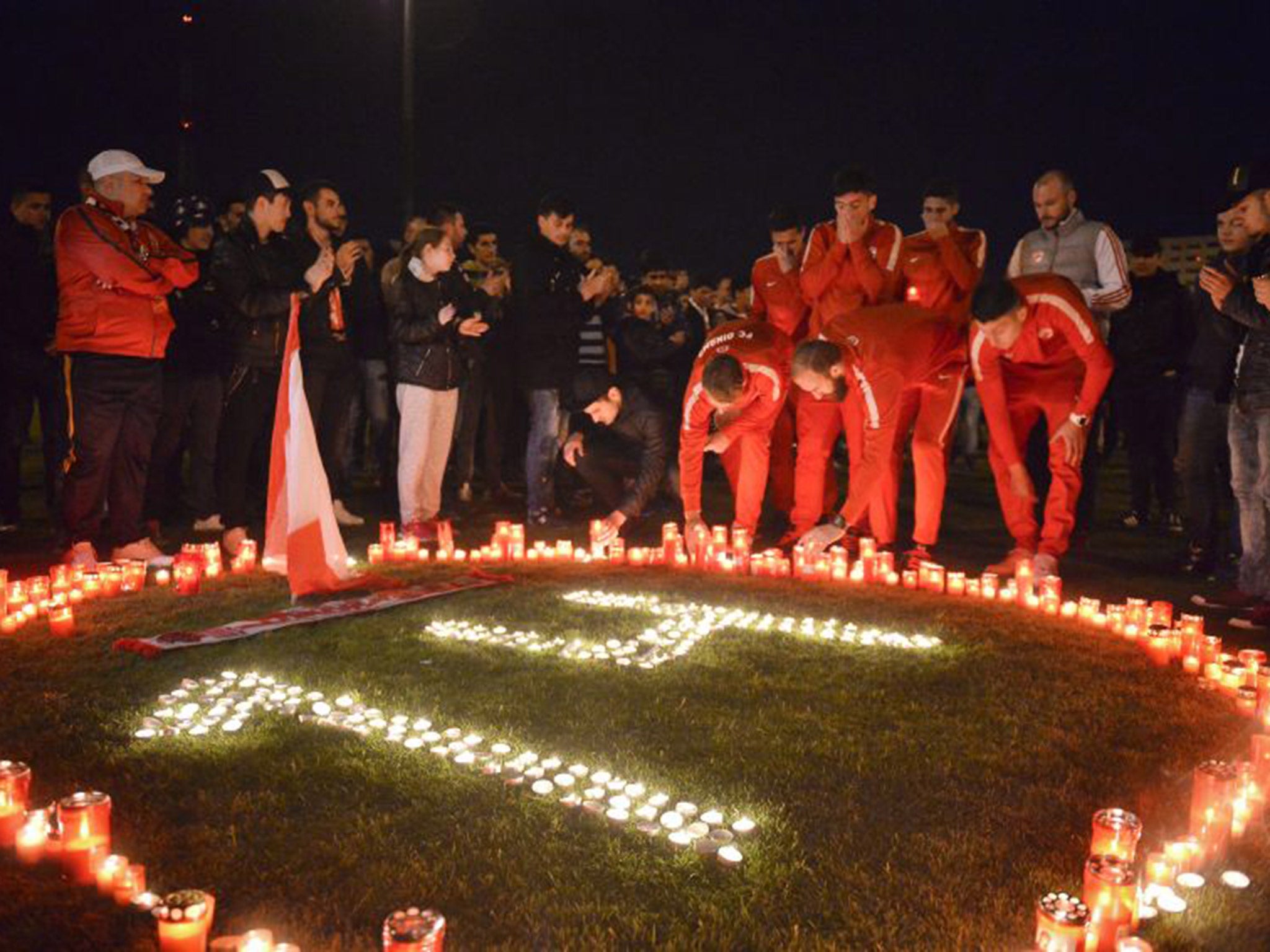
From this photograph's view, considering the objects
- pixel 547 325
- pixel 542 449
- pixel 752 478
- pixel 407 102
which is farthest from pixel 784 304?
pixel 407 102

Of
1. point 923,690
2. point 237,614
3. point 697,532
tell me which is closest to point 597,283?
point 697,532

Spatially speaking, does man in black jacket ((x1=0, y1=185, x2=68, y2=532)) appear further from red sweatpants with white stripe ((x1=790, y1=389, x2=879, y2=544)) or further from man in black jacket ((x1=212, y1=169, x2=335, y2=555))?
red sweatpants with white stripe ((x1=790, y1=389, x2=879, y2=544))

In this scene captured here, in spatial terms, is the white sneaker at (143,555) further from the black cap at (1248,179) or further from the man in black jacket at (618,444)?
the black cap at (1248,179)

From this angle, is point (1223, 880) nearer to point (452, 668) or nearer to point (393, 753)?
point (393, 753)

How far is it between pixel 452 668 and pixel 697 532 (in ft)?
8.30

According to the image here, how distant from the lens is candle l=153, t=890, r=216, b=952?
2080 mm

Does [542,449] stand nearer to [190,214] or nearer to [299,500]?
[299,500]

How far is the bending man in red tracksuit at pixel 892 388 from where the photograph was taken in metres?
6.35

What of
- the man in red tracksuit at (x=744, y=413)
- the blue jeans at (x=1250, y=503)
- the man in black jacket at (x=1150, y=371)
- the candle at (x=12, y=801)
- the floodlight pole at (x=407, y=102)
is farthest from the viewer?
the floodlight pole at (x=407, y=102)

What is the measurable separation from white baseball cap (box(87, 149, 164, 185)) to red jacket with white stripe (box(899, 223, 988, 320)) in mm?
4735

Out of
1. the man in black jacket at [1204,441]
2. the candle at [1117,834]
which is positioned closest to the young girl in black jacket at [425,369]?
the man in black jacket at [1204,441]

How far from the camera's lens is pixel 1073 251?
6711mm

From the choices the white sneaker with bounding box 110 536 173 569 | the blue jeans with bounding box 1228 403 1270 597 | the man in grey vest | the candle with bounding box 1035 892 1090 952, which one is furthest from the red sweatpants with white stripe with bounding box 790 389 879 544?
the candle with bounding box 1035 892 1090 952

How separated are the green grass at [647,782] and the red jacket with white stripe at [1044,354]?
1.64 m
